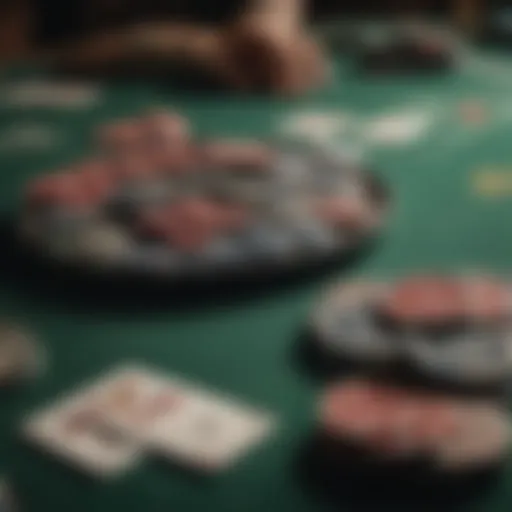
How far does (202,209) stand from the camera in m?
1.25

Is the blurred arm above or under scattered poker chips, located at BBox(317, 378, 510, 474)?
above

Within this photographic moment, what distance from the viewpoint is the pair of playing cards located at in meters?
0.86

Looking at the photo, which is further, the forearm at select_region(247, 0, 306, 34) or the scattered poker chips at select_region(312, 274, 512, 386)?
the forearm at select_region(247, 0, 306, 34)

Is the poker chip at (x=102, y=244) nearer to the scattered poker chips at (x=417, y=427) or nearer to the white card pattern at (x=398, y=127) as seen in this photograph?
the scattered poker chips at (x=417, y=427)

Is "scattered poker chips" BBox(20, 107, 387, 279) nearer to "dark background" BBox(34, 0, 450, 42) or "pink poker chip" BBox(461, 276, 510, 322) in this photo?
"pink poker chip" BBox(461, 276, 510, 322)

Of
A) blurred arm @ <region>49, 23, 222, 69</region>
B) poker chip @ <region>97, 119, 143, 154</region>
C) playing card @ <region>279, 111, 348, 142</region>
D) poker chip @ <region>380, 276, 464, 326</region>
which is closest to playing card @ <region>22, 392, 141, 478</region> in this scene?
poker chip @ <region>380, 276, 464, 326</region>

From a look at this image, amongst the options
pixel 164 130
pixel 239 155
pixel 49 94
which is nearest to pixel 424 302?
pixel 239 155

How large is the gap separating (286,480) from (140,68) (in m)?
1.34

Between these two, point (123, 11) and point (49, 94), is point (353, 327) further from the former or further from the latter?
point (123, 11)

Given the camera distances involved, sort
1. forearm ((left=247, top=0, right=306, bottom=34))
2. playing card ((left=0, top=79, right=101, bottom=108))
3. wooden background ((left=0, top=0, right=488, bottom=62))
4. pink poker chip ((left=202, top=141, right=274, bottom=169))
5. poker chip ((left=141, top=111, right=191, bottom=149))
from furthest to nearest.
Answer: wooden background ((left=0, top=0, right=488, bottom=62)), forearm ((left=247, top=0, right=306, bottom=34)), playing card ((left=0, top=79, right=101, bottom=108)), poker chip ((left=141, top=111, right=191, bottom=149)), pink poker chip ((left=202, top=141, right=274, bottom=169))

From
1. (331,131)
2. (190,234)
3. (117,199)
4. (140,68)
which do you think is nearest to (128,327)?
(190,234)

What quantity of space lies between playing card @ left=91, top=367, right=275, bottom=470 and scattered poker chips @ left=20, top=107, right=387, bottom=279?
19 centimetres

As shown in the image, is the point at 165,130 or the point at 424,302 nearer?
the point at 424,302

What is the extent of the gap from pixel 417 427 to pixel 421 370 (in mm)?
104
